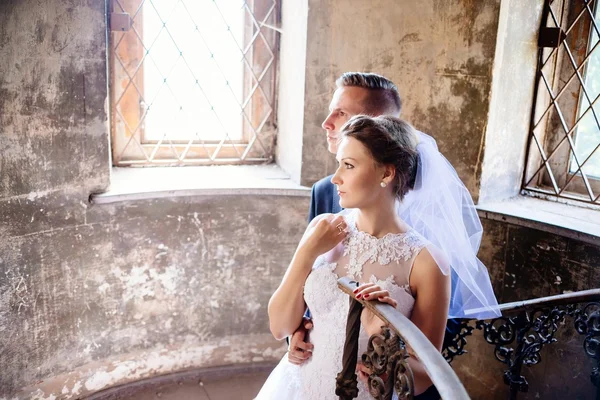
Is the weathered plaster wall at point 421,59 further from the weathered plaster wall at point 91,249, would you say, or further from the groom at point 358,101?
the groom at point 358,101

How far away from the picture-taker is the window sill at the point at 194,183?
3.51m

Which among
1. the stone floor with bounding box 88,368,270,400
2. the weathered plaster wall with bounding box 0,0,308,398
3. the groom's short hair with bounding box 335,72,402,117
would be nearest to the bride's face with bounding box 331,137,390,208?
the groom's short hair with bounding box 335,72,402,117

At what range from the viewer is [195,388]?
3.75 meters

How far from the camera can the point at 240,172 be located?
410cm

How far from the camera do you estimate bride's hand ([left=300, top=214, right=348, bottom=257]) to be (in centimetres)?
205

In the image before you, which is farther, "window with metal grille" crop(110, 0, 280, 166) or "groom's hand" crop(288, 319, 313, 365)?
"window with metal grille" crop(110, 0, 280, 166)

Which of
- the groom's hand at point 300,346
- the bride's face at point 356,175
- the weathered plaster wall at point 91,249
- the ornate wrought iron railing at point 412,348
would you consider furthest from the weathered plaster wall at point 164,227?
the groom's hand at point 300,346

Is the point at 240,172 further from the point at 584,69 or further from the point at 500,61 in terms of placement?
the point at 584,69

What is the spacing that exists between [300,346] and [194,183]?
1.82m

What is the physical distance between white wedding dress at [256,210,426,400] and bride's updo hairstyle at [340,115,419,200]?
21 cm

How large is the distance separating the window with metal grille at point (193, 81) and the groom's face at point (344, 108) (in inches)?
67.3

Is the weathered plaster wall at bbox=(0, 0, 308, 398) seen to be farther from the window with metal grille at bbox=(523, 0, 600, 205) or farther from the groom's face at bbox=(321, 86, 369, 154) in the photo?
the window with metal grille at bbox=(523, 0, 600, 205)

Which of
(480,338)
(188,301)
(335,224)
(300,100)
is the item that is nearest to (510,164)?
(480,338)

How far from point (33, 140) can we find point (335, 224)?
1873 mm
